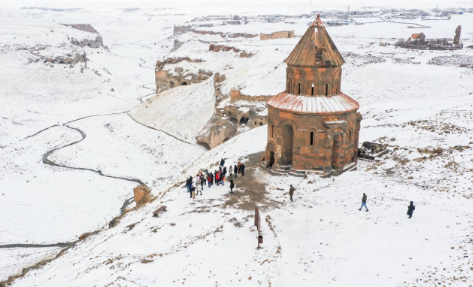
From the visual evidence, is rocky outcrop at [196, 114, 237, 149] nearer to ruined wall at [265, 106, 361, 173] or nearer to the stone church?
ruined wall at [265, 106, 361, 173]

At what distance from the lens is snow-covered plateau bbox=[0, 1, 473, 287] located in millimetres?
13500

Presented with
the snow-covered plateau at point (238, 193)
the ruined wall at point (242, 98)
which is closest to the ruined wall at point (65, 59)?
the snow-covered plateau at point (238, 193)

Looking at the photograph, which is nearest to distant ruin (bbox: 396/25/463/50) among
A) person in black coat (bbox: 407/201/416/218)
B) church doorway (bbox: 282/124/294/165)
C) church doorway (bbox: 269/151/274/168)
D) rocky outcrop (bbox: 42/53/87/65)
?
church doorway (bbox: 282/124/294/165)

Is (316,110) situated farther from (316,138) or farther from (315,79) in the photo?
(315,79)

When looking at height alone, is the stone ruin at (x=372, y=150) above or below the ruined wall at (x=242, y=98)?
above

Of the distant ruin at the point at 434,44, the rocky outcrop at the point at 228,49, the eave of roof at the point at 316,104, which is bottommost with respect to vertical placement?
the rocky outcrop at the point at 228,49

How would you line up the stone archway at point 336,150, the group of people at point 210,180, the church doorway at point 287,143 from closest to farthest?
the group of people at point 210,180 < the stone archway at point 336,150 < the church doorway at point 287,143

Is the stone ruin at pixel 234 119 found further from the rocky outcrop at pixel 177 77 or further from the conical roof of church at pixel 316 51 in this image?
the rocky outcrop at pixel 177 77

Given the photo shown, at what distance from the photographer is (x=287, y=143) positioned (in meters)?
22.7

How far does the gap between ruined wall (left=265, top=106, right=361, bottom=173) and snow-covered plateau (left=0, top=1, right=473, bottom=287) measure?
41.8 inches

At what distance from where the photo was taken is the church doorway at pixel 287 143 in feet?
73.4

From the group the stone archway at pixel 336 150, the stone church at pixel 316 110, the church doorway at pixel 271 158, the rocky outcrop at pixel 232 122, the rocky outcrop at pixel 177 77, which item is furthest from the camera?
the rocky outcrop at pixel 177 77

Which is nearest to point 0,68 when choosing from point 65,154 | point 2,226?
point 65,154

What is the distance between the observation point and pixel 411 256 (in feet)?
42.3
